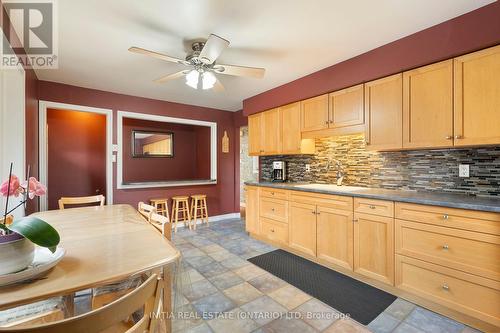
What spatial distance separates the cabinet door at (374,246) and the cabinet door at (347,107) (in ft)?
3.45

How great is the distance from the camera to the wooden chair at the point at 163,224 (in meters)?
1.52

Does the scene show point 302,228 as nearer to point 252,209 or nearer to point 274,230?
point 274,230

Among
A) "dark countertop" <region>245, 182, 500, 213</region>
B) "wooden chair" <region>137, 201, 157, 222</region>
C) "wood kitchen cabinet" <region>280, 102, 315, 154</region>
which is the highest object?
"wood kitchen cabinet" <region>280, 102, 315, 154</region>

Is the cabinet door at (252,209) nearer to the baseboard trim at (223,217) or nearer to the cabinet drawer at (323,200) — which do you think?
the cabinet drawer at (323,200)

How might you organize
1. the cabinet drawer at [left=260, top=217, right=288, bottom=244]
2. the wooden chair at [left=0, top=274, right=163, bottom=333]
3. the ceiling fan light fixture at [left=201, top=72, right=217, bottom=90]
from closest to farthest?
the wooden chair at [left=0, top=274, right=163, bottom=333], the ceiling fan light fixture at [left=201, top=72, right=217, bottom=90], the cabinet drawer at [left=260, top=217, right=288, bottom=244]

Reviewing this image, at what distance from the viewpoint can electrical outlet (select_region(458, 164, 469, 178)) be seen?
209 cm

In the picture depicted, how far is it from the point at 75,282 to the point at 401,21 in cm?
271

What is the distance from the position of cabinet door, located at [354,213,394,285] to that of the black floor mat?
0.51 ft

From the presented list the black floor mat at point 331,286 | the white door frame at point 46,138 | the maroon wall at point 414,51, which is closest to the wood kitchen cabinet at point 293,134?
the maroon wall at point 414,51

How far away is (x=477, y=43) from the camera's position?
179 centimetres

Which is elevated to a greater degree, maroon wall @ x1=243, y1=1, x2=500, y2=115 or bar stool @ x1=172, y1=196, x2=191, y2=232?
maroon wall @ x1=243, y1=1, x2=500, y2=115

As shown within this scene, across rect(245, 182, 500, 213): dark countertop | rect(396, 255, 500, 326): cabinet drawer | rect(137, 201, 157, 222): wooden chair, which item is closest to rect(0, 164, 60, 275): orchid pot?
rect(137, 201, 157, 222): wooden chair

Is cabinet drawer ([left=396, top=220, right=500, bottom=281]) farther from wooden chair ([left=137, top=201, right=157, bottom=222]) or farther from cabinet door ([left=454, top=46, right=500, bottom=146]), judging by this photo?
wooden chair ([left=137, top=201, right=157, bottom=222])

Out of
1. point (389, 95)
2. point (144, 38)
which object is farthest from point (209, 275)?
point (389, 95)
